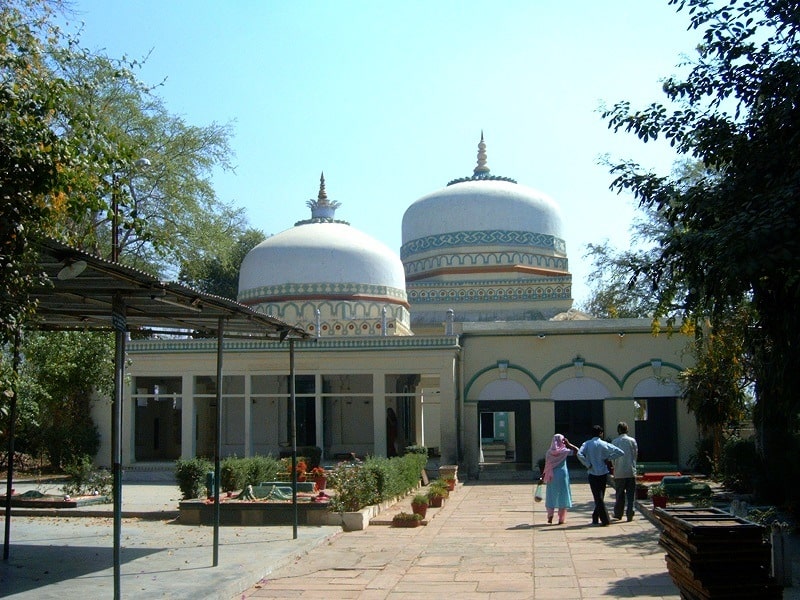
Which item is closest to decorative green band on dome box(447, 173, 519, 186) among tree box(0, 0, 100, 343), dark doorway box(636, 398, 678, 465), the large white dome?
the large white dome

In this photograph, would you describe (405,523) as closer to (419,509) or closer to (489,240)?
(419,509)

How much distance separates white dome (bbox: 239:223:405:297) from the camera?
29.2 metres

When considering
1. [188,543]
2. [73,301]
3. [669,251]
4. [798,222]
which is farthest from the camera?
[188,543]

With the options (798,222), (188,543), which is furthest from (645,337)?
(798,222)

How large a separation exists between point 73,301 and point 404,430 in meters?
21.4

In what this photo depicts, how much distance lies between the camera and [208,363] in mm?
26406

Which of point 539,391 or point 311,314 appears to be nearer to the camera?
point 539,391

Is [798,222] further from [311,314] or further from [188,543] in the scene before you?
[311,314]

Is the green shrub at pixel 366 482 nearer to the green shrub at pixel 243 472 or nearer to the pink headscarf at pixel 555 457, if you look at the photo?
the green shrub at pixel 243 472

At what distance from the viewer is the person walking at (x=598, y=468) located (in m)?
14.5

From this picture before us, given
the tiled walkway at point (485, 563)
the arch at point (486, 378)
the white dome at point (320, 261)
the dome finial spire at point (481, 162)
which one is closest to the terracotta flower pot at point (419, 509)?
the tiled walkway at point (485, 563)

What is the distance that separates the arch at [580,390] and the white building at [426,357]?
0.04 metres

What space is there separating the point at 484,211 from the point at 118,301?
2869 cm

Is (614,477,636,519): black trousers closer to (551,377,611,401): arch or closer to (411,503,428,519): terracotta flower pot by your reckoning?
(411,503,428,519): terracotta flower pot
